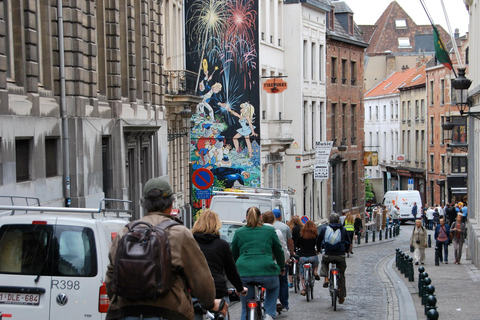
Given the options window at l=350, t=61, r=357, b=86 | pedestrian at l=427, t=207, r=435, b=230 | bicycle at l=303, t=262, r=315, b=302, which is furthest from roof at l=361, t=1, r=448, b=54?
bicycle at l=303, t=262, r=315, b=302

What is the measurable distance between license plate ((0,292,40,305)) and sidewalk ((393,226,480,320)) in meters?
7.70

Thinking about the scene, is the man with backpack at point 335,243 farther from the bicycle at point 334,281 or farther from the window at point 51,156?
the window at point 51,156

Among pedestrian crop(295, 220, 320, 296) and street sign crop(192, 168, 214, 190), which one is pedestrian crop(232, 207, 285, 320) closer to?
pedestrian crop(295, 220, 320, 296)

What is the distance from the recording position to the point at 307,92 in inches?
1710

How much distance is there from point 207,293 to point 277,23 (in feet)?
120

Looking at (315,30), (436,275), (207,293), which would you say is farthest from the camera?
(315,30)

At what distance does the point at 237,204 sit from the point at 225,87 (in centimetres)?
1682

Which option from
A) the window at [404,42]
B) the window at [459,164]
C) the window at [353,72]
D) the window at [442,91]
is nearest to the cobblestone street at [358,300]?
the window at [353,72]

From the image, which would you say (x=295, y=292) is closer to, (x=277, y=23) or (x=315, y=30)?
(x=277, y=23)

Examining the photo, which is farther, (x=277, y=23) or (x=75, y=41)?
(x=277, y=23)

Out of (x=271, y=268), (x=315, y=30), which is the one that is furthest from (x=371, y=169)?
(x=271, y=268)

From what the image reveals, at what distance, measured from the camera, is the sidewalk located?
→ 14180 mm

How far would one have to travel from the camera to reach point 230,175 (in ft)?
121

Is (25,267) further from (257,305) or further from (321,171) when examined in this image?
(321,171)
